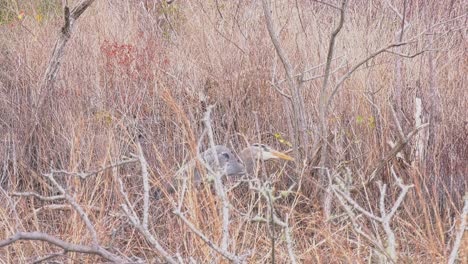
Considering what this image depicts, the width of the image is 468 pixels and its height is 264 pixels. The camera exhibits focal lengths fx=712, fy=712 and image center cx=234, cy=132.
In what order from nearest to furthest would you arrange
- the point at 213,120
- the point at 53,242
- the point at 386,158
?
the point at 53,242 < the point at 386,158 < the point at 213,120

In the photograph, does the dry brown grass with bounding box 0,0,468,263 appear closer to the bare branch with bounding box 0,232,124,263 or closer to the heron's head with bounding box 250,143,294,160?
the heron's head with bounding box 250,143,294,160

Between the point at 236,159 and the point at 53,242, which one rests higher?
the point at 53,242

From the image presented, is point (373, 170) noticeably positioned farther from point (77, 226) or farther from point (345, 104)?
point (77, 226)

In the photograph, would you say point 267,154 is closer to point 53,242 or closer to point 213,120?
point 213,120

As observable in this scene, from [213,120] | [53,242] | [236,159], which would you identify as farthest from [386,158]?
[53,242]

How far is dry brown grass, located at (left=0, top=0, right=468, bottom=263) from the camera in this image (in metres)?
2.74

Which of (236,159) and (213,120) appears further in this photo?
(213,120)

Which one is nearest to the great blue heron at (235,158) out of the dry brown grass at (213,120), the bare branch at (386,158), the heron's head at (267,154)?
the heron's head at (267,154)

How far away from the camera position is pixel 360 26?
4.70m

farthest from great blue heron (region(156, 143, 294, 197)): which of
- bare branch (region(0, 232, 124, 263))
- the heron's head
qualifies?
bare branch (region(0, 232, 124, 263))

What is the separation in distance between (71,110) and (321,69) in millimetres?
1410

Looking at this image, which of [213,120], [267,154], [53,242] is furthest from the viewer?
[213,120]

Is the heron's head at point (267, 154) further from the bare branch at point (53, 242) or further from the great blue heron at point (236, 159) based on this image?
the bare branch at point (53, 242)

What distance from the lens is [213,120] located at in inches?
146
